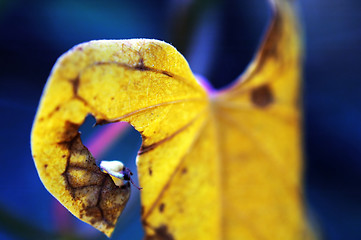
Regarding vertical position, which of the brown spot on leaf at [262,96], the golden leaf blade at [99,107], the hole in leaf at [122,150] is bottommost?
the hole in leaf at [122,150]

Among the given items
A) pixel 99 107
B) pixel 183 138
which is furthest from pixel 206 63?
pixel 99 107

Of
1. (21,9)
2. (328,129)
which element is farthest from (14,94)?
(328,129)

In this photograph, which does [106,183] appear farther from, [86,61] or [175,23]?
[175,23]

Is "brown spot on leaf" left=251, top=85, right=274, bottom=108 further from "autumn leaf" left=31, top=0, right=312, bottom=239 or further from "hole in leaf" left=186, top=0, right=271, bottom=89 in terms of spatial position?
"hole in leaf" left=186, top=0, right=271, bottom=89

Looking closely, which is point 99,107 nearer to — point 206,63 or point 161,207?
point 161,207

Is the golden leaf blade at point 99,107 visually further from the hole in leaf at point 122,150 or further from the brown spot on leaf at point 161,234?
the hole in leaf at point 122,150

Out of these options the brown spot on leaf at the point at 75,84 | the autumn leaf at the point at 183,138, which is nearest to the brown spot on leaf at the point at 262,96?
the autumn leaf at the point at 183,138

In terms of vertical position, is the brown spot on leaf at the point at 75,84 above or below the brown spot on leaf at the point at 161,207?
above
